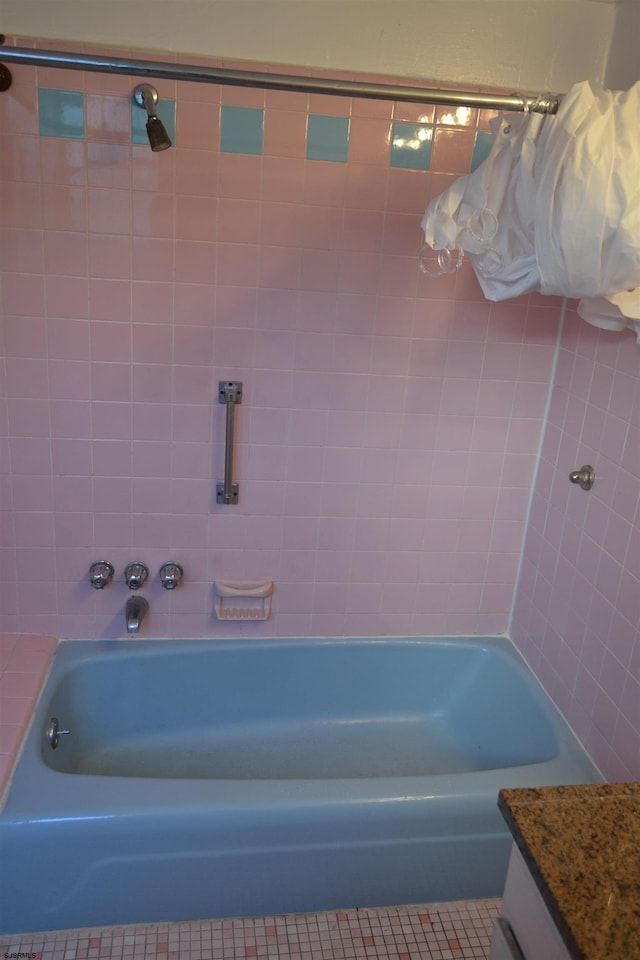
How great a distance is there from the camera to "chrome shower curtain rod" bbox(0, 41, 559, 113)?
4.78 feet

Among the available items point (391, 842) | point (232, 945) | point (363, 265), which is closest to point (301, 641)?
point (391, 842)

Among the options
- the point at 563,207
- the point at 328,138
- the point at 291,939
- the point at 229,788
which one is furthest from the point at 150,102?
the point at 291,939

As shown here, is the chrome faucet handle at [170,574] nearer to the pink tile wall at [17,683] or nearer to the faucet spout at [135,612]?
the faucet spout at [135,612]

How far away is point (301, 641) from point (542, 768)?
0.82m

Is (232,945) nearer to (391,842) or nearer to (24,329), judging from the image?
(391,842)

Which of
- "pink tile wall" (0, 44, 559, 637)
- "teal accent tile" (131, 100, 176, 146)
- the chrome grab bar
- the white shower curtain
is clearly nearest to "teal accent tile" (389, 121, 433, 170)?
"pink tile wall" (0, 44, 559, 637)

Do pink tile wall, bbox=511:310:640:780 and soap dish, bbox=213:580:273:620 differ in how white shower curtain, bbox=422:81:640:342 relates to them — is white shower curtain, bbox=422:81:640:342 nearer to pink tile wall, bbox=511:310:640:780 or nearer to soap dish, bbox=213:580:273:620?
pink tile wall, bbox=511:310:640:780

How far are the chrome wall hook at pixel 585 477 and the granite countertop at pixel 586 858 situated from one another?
3.22 ft

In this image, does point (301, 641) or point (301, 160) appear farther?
point (301, 641)

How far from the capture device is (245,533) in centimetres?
233

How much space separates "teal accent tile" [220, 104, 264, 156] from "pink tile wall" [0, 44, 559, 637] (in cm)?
2

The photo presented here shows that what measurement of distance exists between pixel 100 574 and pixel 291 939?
3.55 feet

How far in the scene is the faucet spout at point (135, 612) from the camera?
2197mm

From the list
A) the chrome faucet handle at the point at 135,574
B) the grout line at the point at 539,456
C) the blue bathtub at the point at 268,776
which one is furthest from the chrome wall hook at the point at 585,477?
the chrome faucet handle at the point at 135,574
